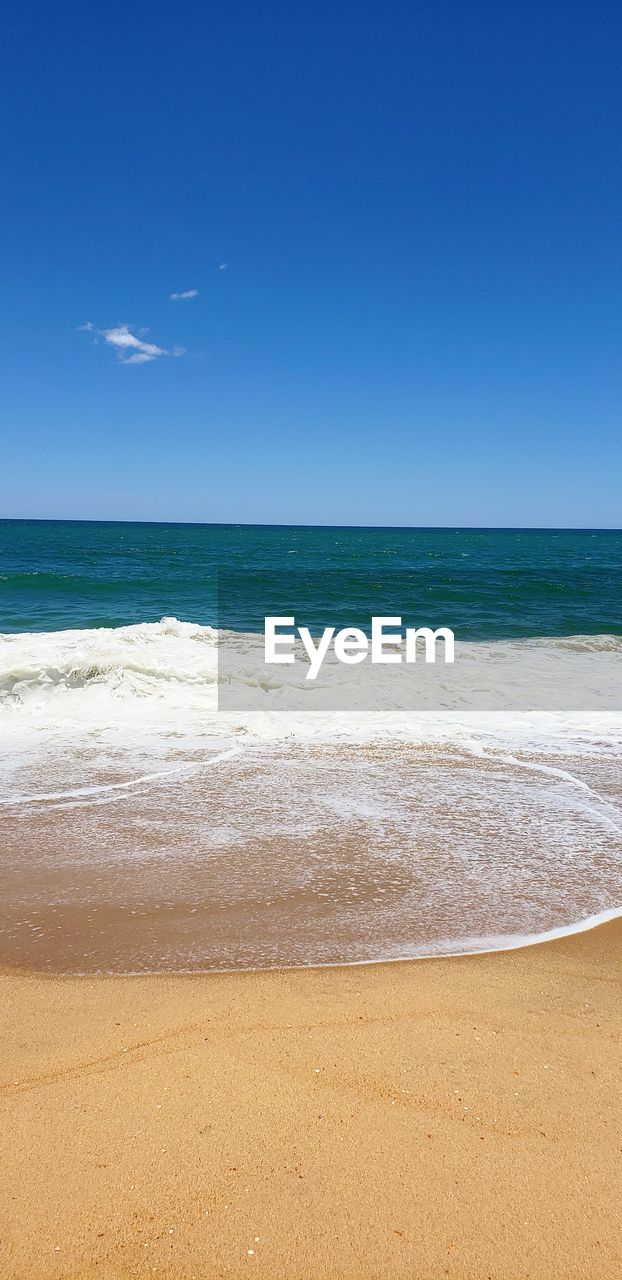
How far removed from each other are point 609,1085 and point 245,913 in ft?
6.70

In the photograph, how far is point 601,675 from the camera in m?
11.6

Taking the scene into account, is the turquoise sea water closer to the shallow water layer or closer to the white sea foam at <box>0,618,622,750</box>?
the white sea foam at <box>0,618,622,750</box>

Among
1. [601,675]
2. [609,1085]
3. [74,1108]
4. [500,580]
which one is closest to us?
[74,1108]

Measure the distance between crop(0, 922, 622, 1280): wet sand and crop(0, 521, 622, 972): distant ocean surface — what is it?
1.34 ft

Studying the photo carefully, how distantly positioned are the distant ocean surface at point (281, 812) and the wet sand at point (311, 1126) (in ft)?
1.34

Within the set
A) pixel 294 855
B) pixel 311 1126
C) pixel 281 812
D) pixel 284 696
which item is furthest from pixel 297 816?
pixel 284 696

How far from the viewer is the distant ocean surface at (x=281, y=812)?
12.2ft

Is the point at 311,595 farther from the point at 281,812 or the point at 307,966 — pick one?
the point at 307,966

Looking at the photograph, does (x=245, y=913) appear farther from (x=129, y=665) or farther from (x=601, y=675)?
(x=601, y=675)

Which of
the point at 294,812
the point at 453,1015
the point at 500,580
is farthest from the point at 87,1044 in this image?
the point at 500,580

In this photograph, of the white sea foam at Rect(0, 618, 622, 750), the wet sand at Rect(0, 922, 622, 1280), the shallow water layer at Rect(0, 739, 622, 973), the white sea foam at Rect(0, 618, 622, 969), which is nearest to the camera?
the wet sand at Rect(0, 922, 622, 1280)

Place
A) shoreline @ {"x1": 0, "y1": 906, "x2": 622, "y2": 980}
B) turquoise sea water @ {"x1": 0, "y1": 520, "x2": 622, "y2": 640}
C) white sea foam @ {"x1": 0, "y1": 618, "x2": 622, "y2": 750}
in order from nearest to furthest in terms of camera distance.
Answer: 1. shoreline @ {"x1": 0, "y1": 906, "x2": 622, "y2": 980}
2. white sea foam @ {"x1": 0, "y1": 618, "x2": 622, "y2": 750}
3. turquoise sea water @ {"x1": 0, "y1": 520, "x2": 622, "y2": 640}

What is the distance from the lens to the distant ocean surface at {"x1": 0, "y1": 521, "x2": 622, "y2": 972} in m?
3.71

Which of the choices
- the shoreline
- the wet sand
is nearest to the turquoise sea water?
the shoreline
